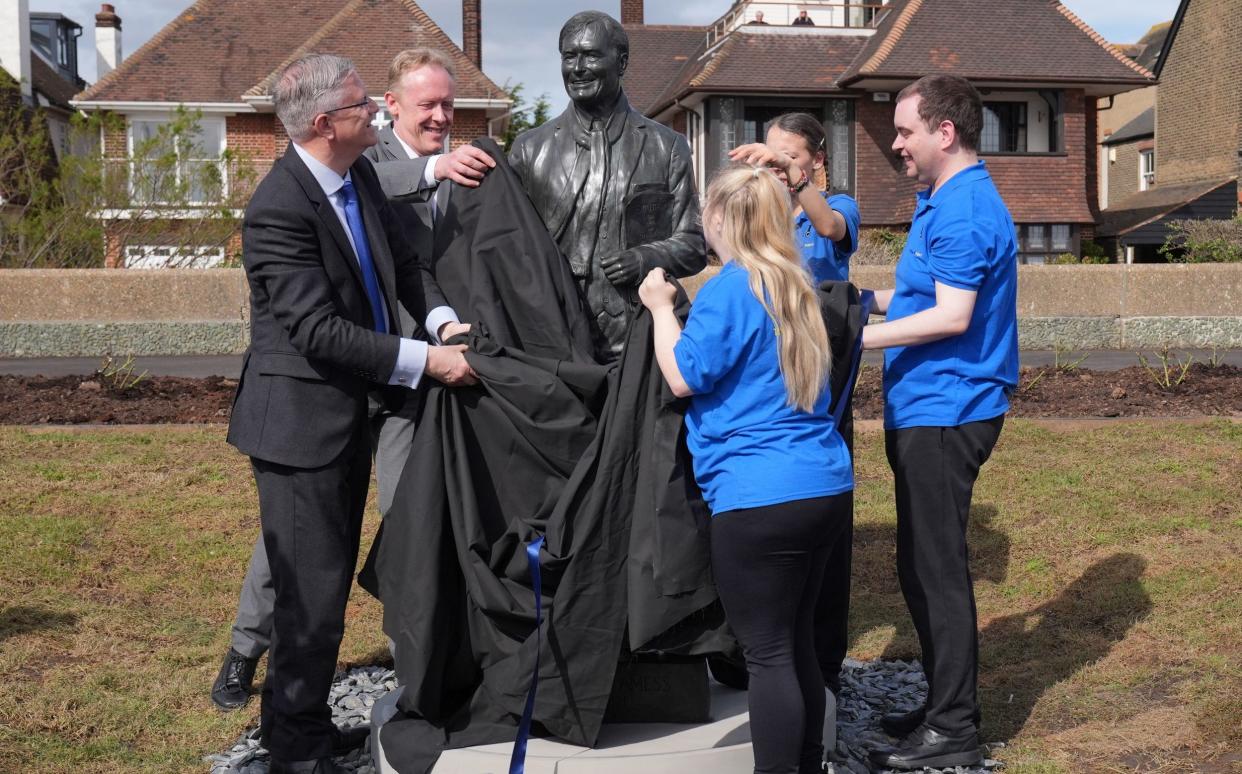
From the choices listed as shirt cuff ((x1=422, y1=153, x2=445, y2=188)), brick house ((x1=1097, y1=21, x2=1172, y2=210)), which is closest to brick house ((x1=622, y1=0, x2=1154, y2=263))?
brick house ((x1=1097, y1=21, x2=1172, y2=210))

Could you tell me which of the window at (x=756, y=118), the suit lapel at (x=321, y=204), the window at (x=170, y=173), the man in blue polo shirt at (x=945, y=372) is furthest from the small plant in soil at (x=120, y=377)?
the window at (x=756, y=118)

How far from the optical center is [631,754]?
3.73 m

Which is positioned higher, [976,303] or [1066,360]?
[976,303]

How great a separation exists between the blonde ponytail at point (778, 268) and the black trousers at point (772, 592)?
0.99 feet

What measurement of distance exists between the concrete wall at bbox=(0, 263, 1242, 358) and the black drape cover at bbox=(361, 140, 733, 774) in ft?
26.9

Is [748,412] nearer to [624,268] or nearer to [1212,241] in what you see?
[624,268]

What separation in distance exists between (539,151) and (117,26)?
39465 mm

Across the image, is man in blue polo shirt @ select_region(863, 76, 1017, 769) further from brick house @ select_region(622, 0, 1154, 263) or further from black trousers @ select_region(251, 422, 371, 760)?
brick house @ select_region(622, 0, 1154, 263)

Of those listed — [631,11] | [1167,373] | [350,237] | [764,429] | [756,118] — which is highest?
[631,11]

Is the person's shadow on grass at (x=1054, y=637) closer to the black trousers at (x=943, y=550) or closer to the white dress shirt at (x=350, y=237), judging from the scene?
the black trousers at (x=943, y=550)

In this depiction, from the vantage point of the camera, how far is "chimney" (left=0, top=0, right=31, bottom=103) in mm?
31984

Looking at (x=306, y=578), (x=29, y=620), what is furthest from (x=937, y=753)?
(x=29, y=620)

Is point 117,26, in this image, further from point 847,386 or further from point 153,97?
point 847,386

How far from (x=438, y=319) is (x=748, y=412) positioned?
1.17 m
